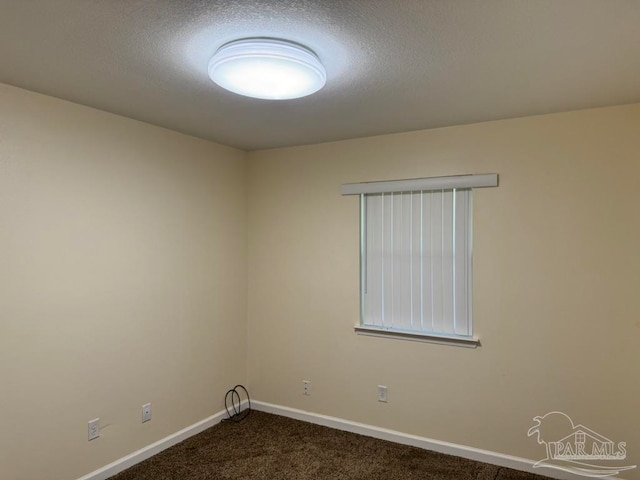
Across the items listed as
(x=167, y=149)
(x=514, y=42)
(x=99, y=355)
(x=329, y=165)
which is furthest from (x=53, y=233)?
(x=514, y=42)

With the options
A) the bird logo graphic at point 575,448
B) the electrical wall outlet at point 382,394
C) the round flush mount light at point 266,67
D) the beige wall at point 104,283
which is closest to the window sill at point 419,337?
the electrical wall outlet at point 382,394

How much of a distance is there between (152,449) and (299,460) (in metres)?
1.09

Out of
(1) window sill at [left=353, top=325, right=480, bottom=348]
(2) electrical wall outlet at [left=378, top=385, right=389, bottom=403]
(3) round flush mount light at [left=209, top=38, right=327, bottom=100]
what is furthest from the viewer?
(2) electrical wall outlet at [left=378, top=385, right=389, bottom=403]

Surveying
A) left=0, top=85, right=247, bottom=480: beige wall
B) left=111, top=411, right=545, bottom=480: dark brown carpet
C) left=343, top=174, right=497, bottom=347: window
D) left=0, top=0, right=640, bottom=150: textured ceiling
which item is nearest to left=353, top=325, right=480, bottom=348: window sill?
left=343, top=174, right=497, bottom=347: window

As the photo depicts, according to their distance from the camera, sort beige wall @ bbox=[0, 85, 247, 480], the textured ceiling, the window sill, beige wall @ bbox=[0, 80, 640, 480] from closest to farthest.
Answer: the textured ceiling, beige wall @ bbox=[0, 85, 247, 480], beige wall @ bbox=[0, 80, 640, 480], the window sill

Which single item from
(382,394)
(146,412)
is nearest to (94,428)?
(146,412)

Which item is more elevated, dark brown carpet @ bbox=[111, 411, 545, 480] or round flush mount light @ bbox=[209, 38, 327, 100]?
round flush mount light @ bbox=[209, 38, 327, 100]

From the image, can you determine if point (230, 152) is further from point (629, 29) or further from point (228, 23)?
point (629, 29)

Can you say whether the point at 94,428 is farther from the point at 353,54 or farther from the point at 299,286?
the point at 353,54

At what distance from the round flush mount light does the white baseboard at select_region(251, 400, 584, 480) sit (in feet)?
8.93

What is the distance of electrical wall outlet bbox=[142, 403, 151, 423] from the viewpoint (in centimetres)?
318

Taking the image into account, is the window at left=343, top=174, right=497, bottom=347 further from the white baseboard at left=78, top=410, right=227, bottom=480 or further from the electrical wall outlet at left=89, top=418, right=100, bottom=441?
the electrical wall outlet at left=89, top=418, right=100, bottom=441

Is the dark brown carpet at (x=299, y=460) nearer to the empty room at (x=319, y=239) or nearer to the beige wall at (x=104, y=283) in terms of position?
the empty room at (x=319, y=239)

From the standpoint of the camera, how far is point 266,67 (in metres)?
1.87
